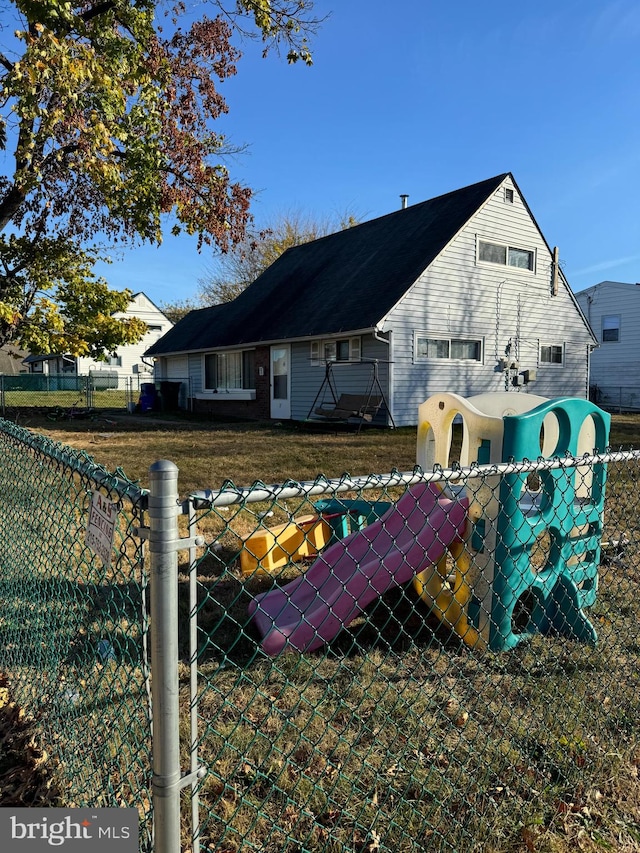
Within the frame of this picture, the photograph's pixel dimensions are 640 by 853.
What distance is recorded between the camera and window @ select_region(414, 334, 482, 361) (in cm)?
1595

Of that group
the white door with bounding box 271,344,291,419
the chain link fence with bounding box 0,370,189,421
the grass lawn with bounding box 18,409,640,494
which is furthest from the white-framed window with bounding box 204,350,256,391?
the grass lawn with bounding box 18,409,640,494

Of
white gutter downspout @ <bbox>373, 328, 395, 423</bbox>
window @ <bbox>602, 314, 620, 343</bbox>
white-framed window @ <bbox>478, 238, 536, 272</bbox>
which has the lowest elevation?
white gutter downspout @ <bbox>373, 328, 395, 423</bbox>

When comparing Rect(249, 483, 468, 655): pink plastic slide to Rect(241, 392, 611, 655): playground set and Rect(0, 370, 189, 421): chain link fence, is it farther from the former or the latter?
Rect(0, 370, 189, 421): chain link fence

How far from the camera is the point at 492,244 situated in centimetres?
1706

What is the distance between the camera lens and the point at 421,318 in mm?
15766

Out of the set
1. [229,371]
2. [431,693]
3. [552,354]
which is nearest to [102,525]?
[431,693]

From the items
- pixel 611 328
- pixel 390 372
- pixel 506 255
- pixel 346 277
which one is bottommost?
pixel 390 372

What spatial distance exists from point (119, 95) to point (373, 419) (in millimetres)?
9575

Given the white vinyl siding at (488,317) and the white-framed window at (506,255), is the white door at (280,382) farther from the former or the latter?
the white-framed window at (506,255)

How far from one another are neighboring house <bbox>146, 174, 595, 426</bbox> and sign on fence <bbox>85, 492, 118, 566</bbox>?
43.2 ft

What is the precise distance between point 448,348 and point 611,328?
1347 centimetres

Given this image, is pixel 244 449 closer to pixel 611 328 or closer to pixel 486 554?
pixel 486 554

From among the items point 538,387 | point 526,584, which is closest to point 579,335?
point 538,387

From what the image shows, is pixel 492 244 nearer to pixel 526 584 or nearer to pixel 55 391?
pixel 526 584
